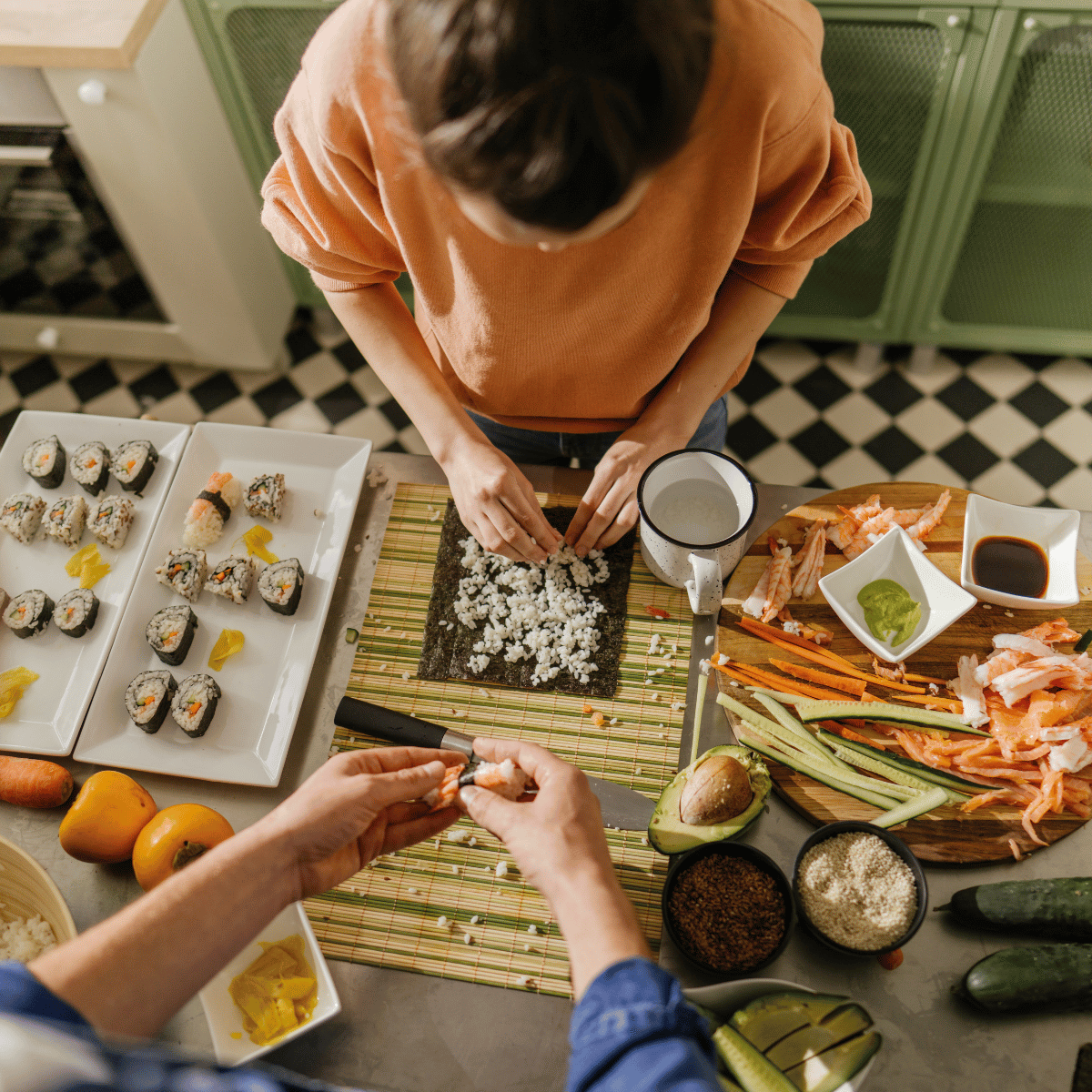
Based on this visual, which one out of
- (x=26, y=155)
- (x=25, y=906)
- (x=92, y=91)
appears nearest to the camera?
(x=25, y=906)

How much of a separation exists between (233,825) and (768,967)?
30.0 inches

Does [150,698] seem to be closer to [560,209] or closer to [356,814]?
[356,814]

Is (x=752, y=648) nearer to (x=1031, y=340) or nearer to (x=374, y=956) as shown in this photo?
(x=374, y=956)

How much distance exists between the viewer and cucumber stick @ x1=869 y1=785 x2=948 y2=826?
43.1 inches

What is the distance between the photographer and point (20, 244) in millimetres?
2523

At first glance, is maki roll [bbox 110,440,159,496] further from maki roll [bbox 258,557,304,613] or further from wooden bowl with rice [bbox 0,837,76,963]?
wooden bowl with rice [bbox 0,837,76,963]

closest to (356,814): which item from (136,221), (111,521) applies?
(111,521)

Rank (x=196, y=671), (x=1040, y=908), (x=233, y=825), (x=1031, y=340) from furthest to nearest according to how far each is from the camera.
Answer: (x=1031, y=340)
(x=196, y=671)
(x=233, y=825)
(x=1040, y=908)

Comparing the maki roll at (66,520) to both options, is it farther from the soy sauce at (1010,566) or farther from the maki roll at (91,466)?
the soy sauce at (1010,566)

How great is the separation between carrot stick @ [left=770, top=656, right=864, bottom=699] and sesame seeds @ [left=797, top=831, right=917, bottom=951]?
24 centimetres

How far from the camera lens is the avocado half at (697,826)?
1.08 meters

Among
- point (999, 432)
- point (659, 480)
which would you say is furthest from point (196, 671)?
point (999, 432)

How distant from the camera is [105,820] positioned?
3.65ft

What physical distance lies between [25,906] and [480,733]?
65cm
